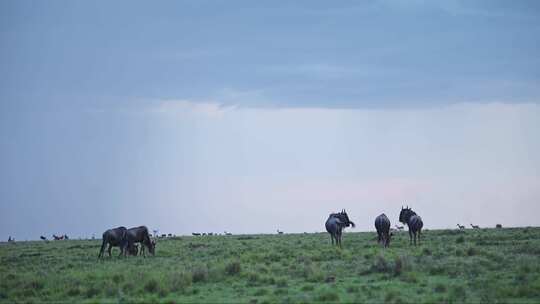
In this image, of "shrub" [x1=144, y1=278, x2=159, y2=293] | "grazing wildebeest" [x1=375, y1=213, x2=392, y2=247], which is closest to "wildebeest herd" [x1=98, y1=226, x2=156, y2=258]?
"grazing wildebeest" [x1=375, y1=213, x2=392, y2=247]

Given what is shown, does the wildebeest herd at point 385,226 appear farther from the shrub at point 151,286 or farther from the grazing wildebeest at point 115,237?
the shrub at point 151,286

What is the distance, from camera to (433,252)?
25.9 m

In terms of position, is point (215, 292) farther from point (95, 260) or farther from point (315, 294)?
point (95, 260)

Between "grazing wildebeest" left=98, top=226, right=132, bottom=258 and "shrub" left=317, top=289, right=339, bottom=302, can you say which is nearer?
"shrub" left=317, top=289, right=339, bottom=302

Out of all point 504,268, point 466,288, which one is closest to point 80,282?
point 466,288

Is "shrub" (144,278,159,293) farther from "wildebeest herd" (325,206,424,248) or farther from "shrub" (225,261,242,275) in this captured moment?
"wildebeest herd" (325,206,424,248)

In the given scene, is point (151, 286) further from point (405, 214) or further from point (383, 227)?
point (405, 214)

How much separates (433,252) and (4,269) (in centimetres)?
2003

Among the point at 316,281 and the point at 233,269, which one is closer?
the point at 316,281

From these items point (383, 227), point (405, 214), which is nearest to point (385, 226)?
point (383, 227)

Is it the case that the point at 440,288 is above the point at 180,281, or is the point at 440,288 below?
below

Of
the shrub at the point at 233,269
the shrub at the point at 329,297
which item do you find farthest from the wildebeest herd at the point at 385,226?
the shrub at the point at 329,297

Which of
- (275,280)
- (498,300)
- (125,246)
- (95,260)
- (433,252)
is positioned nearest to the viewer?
(498,300)

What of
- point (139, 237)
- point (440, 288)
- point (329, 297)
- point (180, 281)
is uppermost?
point (139, 237)
